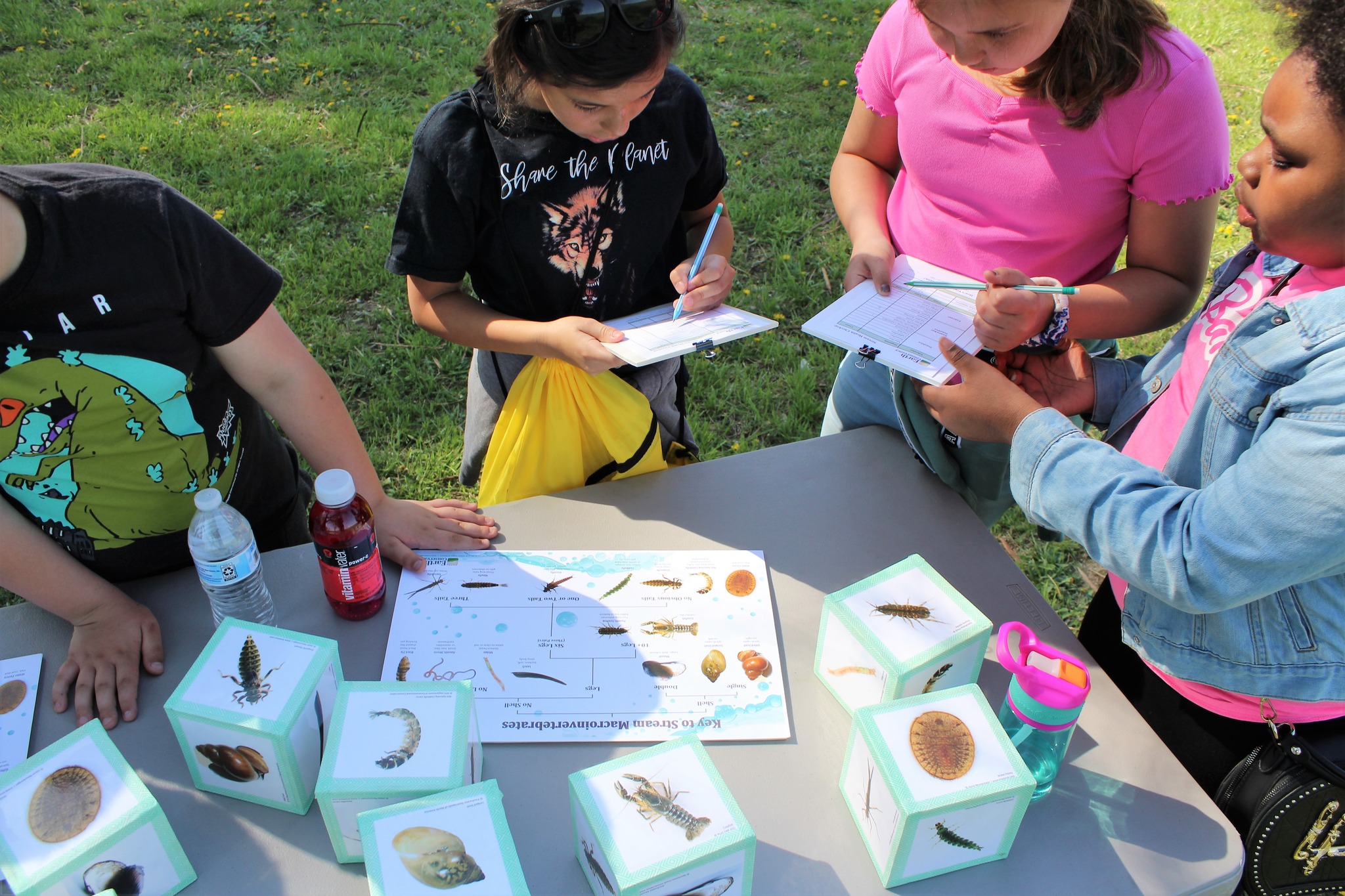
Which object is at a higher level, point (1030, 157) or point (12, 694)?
point (1030, 157)

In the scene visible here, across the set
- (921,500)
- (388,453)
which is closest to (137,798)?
(921,500)

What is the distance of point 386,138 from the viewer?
444 centimetres

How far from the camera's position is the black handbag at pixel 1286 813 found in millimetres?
1165

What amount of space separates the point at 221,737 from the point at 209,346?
2.21 feet

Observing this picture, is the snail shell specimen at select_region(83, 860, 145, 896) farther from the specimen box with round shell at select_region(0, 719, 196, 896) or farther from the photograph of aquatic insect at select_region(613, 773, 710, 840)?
the photograph of aquatic insect at select_region(613, 773, 710, 840)

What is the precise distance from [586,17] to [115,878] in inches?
51.4

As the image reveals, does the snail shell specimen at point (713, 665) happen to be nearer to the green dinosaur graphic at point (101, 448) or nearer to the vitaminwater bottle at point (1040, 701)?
the vitaminwater bottle at point (1040, 701)

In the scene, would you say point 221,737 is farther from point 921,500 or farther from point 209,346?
point 921,500

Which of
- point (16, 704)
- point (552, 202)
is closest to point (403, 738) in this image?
point (16, 704)

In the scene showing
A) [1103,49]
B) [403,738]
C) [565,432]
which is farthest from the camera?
[565,432]

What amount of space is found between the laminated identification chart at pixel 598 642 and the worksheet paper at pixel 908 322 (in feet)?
1.39

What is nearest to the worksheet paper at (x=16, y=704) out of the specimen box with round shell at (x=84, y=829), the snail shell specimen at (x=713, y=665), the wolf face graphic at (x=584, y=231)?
the specimen box with round shell at (x=84, y=829)

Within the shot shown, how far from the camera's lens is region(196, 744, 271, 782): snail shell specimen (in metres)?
1.06

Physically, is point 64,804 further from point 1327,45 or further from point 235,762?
point 1327,45
